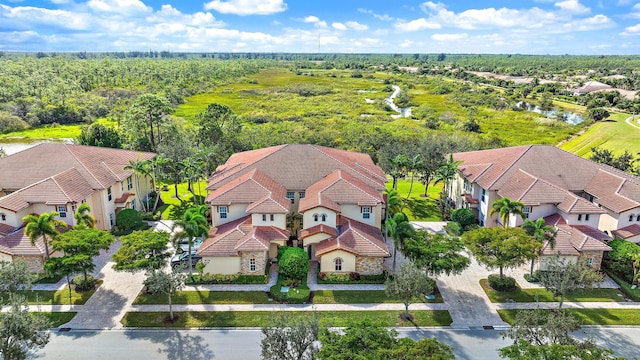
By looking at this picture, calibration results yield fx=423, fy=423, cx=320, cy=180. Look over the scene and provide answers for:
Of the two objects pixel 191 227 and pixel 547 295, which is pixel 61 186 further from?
pixel 547 295

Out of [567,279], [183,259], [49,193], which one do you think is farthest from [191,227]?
[567,279]

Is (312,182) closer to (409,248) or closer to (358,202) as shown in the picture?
(358,202)

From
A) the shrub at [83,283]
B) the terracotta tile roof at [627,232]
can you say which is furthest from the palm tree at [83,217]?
the terracotta tile roof at [627,232]

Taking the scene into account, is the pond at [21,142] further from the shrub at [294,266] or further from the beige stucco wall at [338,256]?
the beige stucco wall at [338,256]

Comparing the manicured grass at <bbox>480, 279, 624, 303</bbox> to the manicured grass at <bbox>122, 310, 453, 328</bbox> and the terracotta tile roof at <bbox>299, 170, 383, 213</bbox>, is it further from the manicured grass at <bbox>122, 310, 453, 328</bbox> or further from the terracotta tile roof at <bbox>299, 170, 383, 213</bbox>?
the terracotta tile roof at <bbox>299, 170, 383, 213</bbox>

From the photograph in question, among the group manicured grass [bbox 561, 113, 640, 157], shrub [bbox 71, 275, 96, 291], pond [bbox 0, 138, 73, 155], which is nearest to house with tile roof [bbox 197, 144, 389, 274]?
shrub [bbox 71, 275, 96, 291]

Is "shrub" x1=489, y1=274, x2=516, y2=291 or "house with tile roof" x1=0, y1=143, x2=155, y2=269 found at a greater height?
"house with tile roof" x1=0, y1=143, x2=155, y2=269
